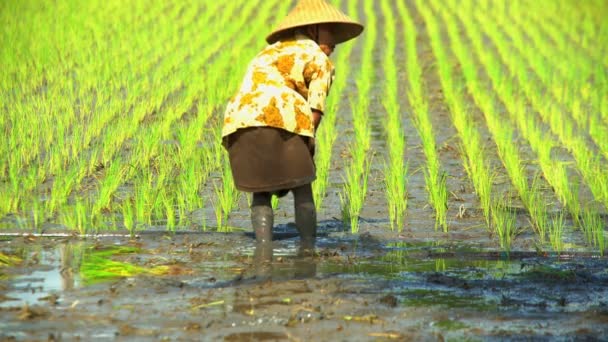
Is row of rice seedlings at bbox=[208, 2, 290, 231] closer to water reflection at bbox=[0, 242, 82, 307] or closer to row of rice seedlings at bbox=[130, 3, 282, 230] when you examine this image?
row of rice seedlings at bbox=[130, 3, 282, 230]

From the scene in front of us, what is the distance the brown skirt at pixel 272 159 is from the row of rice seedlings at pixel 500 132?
47.2 inches

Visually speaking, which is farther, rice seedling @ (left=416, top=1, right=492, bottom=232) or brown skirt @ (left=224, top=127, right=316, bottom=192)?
rice seedling @ (left=416, top=1, right=492, bottom=232)

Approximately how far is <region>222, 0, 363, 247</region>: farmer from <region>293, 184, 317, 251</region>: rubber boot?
6 centimetres

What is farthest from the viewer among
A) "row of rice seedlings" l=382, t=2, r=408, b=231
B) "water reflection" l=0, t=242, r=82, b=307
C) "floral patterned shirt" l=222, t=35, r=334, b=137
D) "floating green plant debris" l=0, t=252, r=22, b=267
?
"row of rice seedlings" l=382, t=2, r=408, b=231

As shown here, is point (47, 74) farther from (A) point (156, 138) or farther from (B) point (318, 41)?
(B) point (318, 41)

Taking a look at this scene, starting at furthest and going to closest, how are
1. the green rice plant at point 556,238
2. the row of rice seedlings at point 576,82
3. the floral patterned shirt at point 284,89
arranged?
the row of rice seedlings at point 576,82
the green rice plant at point 556,238
the floral patterned shirt at point 284,89

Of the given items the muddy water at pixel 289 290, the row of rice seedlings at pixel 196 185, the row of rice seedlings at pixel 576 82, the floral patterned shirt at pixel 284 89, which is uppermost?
the row of rice seedlings at pixel 576 82

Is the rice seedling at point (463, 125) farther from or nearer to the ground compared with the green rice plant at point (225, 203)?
farther from the ground

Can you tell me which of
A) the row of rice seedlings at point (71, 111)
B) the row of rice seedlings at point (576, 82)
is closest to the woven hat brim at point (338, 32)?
the row of rice seedlings at point (71, 111)

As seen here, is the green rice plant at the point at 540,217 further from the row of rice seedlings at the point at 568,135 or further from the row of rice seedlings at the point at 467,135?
the row of rice seedlings at the point at 568,135

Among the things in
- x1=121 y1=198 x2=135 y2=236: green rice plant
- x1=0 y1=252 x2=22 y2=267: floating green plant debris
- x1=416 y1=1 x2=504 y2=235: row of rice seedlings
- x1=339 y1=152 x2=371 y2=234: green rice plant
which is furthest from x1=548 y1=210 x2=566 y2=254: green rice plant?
x1=0 y1=252 x2=22 y2=267: floating green plant debris

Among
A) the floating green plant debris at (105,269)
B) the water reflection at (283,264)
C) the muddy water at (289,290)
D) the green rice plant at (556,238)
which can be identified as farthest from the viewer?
the green rice plant at (556,238)

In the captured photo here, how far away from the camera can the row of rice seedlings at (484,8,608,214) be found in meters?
6.77

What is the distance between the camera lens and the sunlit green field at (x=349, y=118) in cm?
621
